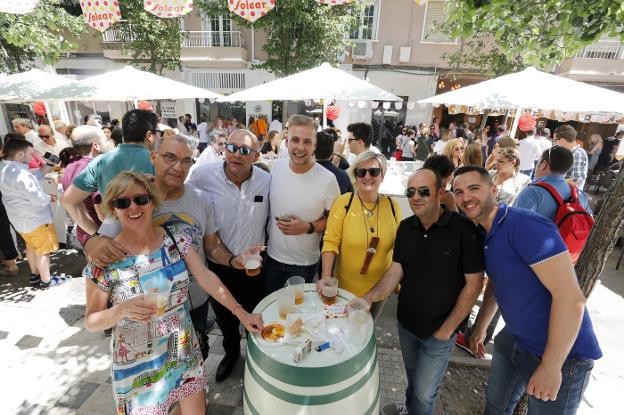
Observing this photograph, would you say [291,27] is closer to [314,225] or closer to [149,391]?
[314,225]

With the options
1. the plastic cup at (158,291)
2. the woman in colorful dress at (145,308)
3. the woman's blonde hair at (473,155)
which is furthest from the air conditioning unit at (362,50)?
the plastic cup at (158,291)

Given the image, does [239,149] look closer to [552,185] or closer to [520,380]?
[520,380]

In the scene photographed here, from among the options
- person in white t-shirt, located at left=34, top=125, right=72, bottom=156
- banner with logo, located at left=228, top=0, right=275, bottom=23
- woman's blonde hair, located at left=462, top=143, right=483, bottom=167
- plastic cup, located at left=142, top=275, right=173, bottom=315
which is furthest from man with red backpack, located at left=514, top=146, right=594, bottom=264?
person in white t-shirt, located at left=34, top=125, right=72, bottom=156

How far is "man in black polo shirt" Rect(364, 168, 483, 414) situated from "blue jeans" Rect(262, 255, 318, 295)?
0.93 m

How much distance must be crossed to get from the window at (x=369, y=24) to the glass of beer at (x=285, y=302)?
17096 mm

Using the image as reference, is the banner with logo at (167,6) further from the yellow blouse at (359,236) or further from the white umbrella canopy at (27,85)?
the yellow blouse at (359,236)

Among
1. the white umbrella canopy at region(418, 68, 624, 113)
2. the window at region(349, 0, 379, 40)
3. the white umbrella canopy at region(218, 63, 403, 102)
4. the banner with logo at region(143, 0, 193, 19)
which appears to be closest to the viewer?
the white umbrella canopy at region(418, 68, 624, 113)

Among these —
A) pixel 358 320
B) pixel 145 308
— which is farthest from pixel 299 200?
pixel 145 308

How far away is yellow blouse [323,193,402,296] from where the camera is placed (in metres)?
2.47

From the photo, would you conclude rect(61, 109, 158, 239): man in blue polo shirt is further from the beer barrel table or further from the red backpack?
the red backpack

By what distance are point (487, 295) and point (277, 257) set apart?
177 cm

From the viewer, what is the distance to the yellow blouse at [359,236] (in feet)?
8.12

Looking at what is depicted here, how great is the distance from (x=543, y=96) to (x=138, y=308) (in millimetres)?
5798

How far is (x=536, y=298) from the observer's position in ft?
5.67
